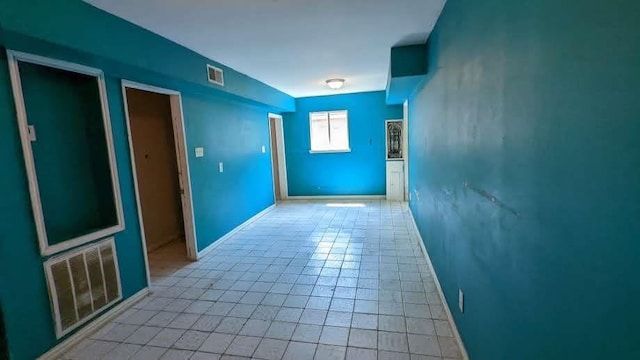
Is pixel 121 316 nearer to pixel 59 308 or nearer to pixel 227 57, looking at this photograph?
pixel 59 308

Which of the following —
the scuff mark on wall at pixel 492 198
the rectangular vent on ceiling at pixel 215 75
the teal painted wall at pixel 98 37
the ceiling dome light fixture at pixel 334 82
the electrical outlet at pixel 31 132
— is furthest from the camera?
the ceiling dome light fixture at pixel 334 82

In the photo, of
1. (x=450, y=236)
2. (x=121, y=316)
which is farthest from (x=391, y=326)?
(x=121, y=316)

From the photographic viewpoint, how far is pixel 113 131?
256 centimetres

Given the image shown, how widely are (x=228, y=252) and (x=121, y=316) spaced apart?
1469 millimetres

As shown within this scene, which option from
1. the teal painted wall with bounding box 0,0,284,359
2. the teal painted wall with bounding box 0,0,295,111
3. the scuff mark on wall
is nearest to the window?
the teal painted wall with bounding box 0,0,284,359

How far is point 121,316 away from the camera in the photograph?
2.50 meters

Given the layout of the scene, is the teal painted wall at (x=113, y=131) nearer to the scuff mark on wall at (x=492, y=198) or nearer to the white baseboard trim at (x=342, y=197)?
the white baseboard trim at (x=342, y=197)

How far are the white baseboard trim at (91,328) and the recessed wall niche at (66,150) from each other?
25.2 inches

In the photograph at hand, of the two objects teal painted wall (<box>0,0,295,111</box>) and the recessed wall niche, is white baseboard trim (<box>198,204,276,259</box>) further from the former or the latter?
teal painted wall (<box>0,0,295,111</box>)

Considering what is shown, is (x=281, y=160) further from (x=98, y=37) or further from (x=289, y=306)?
(x=98, y=37)

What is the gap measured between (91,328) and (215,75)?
109 inches

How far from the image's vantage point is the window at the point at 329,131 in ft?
22.1

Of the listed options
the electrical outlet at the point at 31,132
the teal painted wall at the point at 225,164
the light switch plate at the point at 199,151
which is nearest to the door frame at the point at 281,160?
the teal painted wall at the point at 225,164

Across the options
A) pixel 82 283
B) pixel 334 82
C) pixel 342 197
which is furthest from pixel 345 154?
pixel 82 283
